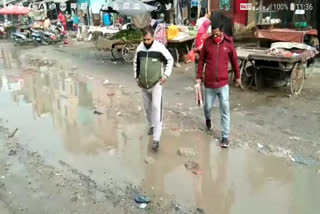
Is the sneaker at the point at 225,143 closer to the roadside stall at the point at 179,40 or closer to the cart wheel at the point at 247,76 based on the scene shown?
the cart wheel at the point at 247,76

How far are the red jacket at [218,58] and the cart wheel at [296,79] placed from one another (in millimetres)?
3124

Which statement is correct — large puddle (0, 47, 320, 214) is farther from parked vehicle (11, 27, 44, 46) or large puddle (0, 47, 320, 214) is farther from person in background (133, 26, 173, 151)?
parked vehicle (11, 27, 44, 46)

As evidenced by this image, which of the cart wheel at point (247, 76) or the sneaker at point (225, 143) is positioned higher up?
the cart wheel at point (247, 76)

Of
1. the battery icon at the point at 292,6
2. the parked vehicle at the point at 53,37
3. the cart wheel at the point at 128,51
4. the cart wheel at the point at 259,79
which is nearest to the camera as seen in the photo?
the cart wheel at the point at 259,79

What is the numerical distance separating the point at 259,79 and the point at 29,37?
17.0 m

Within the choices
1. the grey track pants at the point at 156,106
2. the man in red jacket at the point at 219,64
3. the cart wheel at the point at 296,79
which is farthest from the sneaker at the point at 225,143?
the cart wheel at the point at 296,79

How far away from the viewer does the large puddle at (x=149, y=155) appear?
14.5 feet

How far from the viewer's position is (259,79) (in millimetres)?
9289

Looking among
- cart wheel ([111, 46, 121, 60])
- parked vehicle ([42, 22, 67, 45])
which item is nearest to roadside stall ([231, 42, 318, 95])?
cart wheel ([111, 46, 121, 60])

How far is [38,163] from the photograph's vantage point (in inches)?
219

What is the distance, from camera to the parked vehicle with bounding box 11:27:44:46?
22.2 m

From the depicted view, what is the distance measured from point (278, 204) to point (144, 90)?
2.46 m

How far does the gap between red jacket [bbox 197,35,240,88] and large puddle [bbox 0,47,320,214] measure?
0.97m

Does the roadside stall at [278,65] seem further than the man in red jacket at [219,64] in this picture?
Yes
